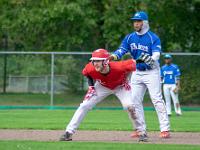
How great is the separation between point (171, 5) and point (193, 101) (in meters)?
6.42

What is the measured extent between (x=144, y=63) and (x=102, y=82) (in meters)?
1.19

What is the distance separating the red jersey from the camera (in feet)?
38.2

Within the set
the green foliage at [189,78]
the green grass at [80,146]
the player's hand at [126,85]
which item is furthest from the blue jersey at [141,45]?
the green foliage at [189,78]

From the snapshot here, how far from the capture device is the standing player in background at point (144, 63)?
496 inches

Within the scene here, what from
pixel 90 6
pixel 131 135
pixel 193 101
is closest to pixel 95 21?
pixel 90 6

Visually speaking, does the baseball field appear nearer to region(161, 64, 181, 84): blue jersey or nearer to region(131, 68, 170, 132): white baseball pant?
region(131, 68, 170, 132): white baseball pant

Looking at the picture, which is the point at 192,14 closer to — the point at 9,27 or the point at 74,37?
the point at 74,37

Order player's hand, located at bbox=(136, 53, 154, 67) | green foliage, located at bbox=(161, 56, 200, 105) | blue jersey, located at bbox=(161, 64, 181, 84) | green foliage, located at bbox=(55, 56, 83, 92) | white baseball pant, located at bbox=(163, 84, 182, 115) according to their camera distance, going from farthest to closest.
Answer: green foliage, located at bbox=(55, 56, 83, 92), green foliage, located at bbox=(161, 56, 200, 105), blue jersey, located at bbox=(161, 64, 181, 84), white baseball pant, located at bbox=(163, 84, 182, 115), player's hand, located at bbox=(136, 53, 154, 67)

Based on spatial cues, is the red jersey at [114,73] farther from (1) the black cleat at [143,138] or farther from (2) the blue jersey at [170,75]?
(2) the blue jersey at [170,75]

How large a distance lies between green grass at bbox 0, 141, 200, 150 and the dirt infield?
2.61ft

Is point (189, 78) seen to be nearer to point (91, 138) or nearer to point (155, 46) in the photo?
point (155, 46)

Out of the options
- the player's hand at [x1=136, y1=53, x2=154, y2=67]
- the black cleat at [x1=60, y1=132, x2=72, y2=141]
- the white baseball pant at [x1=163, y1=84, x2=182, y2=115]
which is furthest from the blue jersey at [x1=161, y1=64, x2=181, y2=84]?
the black cleat at [x1=60, y1=132, x2=72, y2=141]

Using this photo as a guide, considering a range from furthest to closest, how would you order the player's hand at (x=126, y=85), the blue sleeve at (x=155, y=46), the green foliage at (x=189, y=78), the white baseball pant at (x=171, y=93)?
the green foliage at (x=189, y=78), the white baseball pant at (x=171, y=93), the blue sleeve at (x=155, y=46), the player's hand at (x=126, y=85)

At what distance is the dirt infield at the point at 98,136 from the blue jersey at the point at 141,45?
148 centimetres
